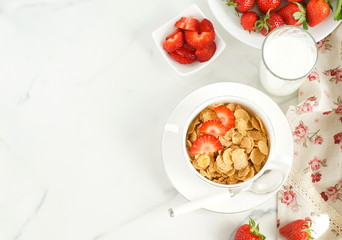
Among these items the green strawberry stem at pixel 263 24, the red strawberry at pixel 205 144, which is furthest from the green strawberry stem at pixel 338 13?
the red strawberry at pixel 205 144

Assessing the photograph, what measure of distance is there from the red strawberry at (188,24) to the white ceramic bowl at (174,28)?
0.7 inches

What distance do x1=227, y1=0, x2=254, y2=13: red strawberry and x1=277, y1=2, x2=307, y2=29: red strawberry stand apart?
0.22 ft

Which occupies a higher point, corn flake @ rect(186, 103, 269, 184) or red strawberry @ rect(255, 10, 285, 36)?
red strawberry @ rect(255, 10, 285, 36)

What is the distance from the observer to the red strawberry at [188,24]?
118 cm

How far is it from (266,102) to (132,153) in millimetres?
306

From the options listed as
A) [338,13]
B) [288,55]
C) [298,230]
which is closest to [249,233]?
[298,230]

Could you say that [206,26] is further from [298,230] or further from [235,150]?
[298,230]

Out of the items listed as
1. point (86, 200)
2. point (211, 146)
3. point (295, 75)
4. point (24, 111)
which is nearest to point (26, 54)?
point (24, 111)

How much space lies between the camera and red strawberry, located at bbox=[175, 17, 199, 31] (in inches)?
46.3

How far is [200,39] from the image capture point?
1168 millimetres

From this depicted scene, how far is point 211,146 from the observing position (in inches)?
43.6

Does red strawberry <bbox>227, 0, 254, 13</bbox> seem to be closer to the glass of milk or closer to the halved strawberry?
the glass of milk

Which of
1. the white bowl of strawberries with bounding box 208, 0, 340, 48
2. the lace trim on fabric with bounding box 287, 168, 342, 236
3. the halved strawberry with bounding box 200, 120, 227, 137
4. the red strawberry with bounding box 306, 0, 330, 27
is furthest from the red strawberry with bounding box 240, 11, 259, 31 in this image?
the lace trim on fabric with bounding box 287, 168, 342, 236

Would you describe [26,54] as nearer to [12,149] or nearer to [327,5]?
[12,149]
